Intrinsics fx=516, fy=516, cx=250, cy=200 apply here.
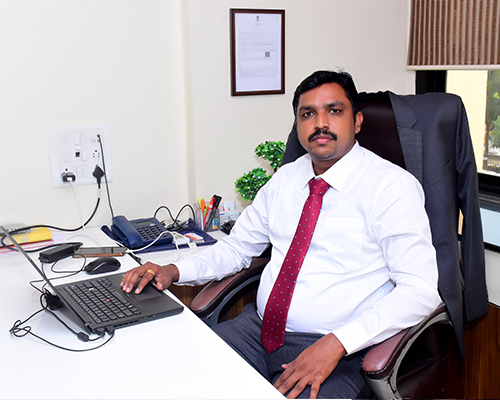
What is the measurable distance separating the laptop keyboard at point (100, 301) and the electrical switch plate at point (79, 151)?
2.29 ft

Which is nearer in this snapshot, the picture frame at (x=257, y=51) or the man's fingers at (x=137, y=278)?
the man's fingers at (x=137, y=278)

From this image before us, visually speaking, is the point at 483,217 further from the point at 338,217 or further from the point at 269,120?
the point at 269,120

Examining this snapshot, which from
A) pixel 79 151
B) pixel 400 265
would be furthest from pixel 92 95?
pixel 400 265

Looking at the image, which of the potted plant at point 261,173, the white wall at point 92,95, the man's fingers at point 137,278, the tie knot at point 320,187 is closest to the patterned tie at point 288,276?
the tie knot at point 320,187

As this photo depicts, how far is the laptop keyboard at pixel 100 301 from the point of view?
4.25 feet

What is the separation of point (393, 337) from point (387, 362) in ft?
0.30

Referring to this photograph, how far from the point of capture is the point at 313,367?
1271mm

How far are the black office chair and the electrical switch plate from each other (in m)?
0.77

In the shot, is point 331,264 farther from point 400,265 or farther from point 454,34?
point 454,34

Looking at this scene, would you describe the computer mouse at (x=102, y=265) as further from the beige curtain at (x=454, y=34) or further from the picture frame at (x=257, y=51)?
the beige curtain at (x=454, y=34)

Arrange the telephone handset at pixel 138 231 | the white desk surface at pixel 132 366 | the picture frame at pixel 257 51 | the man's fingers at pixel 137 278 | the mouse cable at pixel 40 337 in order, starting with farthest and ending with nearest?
the picture frame at pixel 257 51 → the telephone handset at pixel 138 231 → the man's fingers at pixel 137 278 → the mouse cable at pixel 40 337 → the white desk surface at pixel 132 366

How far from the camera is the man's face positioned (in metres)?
1.59

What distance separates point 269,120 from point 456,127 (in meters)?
0.95

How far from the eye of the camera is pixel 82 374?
107 cm
